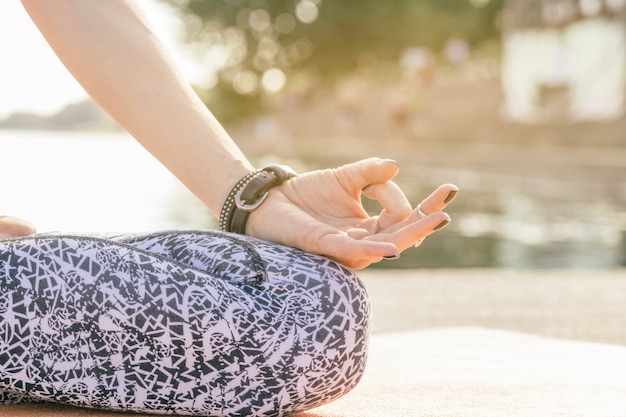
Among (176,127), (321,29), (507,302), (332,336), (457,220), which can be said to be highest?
(321,29)

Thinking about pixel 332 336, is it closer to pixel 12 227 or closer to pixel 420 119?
pixel 12 227

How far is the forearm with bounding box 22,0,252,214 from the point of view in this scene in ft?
4.61

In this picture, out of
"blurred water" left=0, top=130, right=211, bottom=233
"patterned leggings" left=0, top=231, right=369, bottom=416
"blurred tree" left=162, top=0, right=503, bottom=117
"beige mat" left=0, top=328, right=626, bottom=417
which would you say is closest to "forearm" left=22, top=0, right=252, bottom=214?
"patterned leggings" left=0, top=231, right=369, bottom=416

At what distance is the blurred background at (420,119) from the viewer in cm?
699

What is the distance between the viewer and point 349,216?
1335 millimetres

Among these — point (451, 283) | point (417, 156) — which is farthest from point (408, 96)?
point (451, 283)

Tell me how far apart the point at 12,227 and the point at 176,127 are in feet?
0.90

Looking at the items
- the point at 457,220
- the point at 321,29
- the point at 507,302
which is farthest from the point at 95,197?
the point at 321,29

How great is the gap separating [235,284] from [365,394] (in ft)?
1.41

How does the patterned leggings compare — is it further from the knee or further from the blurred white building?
the blurred white building

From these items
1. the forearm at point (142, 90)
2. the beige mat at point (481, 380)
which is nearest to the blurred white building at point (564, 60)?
the beige mat at point (481, 380)

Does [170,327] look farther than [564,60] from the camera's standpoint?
No

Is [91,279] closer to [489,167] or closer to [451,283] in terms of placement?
[451,283]

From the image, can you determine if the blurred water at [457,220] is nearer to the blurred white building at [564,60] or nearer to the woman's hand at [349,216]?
the woman's hand at [349,216]
